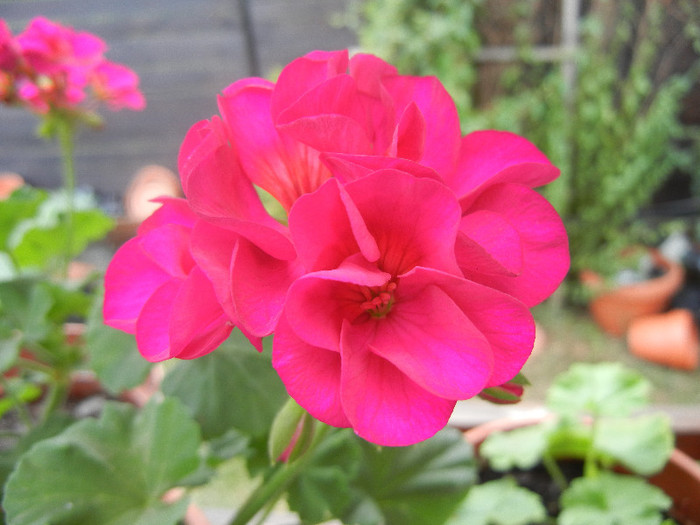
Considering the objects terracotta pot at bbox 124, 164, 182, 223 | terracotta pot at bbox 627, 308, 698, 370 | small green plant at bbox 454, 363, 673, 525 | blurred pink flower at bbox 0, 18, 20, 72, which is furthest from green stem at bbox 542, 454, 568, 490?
terracotta pot at bbox 124, 164, 182, 223

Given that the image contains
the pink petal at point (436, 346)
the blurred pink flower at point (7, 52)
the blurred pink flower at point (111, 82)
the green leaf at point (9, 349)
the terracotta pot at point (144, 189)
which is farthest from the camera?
the terracotta pot at point (144, 189)

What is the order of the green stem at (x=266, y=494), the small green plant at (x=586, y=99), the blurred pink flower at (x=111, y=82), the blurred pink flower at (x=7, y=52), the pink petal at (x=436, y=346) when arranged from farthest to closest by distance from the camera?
the small green plant at (x=586, y=99) < the blurred pink flower at (x=111, y=82) < the blurred pink flower at (x=7, y=52) < the green stem at (x=266, y=494) < the pink petal at (x=436, y=346)

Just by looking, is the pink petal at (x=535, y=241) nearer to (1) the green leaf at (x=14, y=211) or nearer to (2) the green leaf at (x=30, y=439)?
(2) the green leaf at (x=30, y=439)

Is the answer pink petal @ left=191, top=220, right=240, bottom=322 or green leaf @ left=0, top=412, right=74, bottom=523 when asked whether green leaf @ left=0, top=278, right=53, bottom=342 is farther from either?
pink petal @ left=191, top=220, right=240, bottom=322

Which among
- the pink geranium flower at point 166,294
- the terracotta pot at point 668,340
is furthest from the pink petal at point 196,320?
the terracotta pot at point 668,340

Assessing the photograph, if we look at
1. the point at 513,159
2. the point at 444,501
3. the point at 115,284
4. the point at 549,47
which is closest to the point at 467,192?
the point at 513,159

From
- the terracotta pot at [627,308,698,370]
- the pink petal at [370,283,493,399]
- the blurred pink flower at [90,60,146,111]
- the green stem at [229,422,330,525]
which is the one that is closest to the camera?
the pink petal at [370,283,493,399]

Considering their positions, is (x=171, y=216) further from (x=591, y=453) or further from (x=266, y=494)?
(x=591, y=453)
